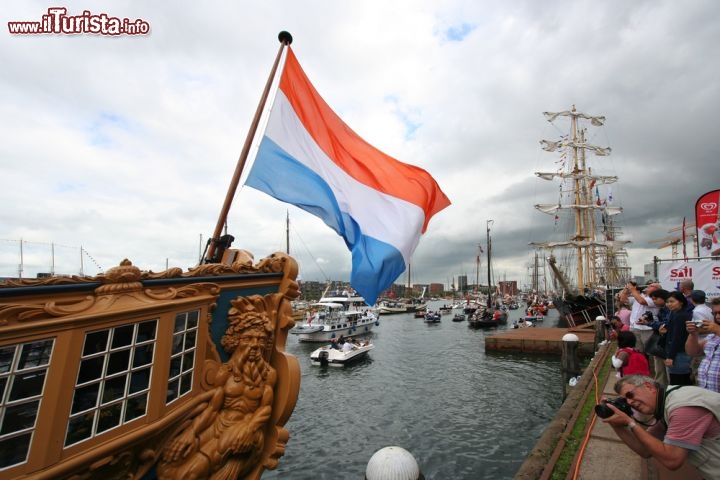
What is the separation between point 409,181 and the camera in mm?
5758

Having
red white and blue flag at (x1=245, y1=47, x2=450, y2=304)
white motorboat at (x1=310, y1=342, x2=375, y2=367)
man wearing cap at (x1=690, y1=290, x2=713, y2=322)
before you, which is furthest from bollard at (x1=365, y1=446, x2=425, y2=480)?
white motorboat at (x1=310, y1=342, x2=375, y2=367)

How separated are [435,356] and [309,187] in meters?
22.7

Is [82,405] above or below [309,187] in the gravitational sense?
below

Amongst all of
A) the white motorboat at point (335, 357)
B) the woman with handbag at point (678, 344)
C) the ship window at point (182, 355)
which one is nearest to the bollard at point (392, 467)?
the ship window at point (182, 355)

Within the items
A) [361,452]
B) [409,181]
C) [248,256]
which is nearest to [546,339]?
[361,452]

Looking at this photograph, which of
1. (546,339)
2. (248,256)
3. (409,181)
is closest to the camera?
(248,256)

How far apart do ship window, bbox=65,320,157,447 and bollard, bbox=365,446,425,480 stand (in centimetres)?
261

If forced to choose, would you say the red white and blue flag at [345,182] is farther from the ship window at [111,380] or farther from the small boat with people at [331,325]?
the small boat with people at [331,325]

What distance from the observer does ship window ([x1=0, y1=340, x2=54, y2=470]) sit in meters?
2.20

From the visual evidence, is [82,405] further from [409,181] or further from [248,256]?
[409,181]

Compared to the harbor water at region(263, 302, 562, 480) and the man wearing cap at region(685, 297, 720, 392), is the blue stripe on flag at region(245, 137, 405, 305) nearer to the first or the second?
the man wearing cap at region(685, 297, 720, 392)

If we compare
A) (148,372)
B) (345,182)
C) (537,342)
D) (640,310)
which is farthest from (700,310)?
(537,342)

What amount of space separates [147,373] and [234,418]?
100cm

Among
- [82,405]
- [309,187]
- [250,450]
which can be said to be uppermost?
[309,187]
